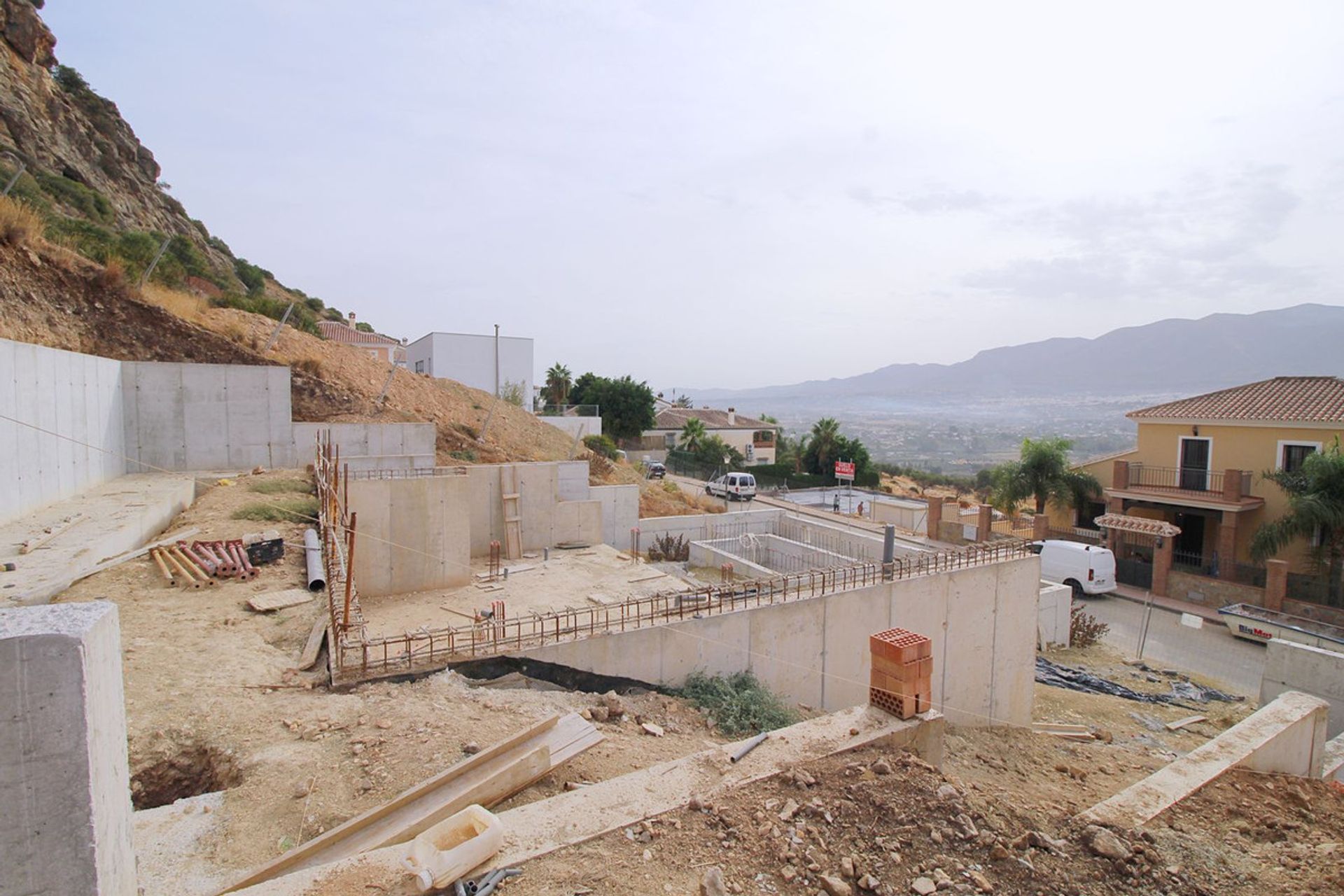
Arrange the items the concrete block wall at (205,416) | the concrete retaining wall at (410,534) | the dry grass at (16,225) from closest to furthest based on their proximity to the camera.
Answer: the concrete retaining wall at (410,534) < the dry grass at (16,225) < the concrete block wall at (205,416)

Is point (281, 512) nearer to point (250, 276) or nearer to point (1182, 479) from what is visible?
point (1182, 479)

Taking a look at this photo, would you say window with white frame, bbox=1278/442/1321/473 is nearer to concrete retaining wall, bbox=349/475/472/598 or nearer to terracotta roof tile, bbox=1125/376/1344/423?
terracotta roof tile, bbox=1125/376/1344/423

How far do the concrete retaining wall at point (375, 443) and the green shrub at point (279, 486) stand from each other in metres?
1.99

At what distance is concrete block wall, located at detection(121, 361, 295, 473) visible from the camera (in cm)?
1684

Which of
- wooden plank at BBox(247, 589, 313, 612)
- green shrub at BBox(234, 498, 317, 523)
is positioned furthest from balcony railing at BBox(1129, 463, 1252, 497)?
green shrub at BBox(234, 498, 317, 523)

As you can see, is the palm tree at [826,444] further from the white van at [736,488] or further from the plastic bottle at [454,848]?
the plastic bottle at [454,848]

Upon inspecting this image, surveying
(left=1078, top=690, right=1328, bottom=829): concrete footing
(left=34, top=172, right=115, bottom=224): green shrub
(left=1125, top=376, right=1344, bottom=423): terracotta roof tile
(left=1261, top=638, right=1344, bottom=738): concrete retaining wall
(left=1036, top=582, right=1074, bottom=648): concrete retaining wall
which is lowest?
(left=1036, top=582, right=1074, bottom=648): concrete retaining wall

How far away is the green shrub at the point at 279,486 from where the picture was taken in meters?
14.8

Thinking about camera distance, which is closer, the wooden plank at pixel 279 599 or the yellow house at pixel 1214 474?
the wooden plank at pixel 279 599

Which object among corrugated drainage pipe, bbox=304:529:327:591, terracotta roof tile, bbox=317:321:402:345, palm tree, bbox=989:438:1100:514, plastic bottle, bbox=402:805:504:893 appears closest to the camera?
plastic bottle, bbox=402:805:504:893

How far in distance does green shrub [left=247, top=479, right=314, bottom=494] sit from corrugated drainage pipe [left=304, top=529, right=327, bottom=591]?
3.59 m

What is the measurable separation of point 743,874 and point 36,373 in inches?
554

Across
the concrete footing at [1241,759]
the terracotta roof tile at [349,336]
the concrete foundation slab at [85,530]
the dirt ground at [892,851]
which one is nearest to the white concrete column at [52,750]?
the dirt ground at [892,851]

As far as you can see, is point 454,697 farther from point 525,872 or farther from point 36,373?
point 36,373
